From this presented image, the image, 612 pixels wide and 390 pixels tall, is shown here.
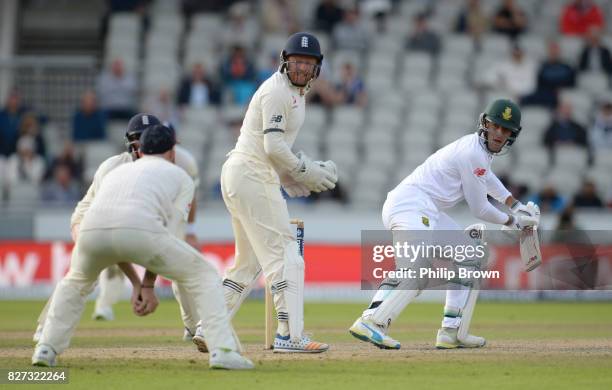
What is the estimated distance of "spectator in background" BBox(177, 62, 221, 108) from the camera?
877 inches

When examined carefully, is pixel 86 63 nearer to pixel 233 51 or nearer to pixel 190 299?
pixel 233 51

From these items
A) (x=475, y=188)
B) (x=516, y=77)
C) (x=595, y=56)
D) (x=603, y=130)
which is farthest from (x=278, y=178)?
(x=595, y=56)

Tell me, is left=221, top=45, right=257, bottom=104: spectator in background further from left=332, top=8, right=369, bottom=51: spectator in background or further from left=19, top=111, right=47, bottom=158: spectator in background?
left=19, top=111, right=47, bottom=158: spectator in background

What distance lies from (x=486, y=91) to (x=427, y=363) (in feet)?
45.2

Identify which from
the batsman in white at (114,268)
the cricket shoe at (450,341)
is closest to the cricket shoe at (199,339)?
the batsman in white at (114,268)

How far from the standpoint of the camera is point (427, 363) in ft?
31.3

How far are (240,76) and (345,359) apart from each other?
13.1m

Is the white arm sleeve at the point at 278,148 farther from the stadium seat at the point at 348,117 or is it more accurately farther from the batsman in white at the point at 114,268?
the stadium seat at the point at 348,117

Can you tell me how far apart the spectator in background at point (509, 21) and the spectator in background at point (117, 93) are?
701cm

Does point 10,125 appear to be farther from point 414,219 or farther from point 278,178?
point 414,219

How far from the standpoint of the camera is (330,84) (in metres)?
22.5

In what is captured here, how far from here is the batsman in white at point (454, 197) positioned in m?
10.6

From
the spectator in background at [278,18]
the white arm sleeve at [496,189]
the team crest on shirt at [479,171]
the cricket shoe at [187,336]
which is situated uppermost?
the spectator in background at [278,18]

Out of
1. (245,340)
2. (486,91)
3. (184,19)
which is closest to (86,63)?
(184,19)
